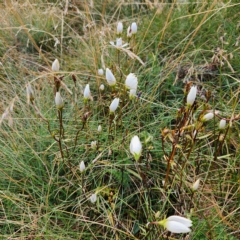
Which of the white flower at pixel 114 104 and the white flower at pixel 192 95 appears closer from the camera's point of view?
the white flower at pixel 192 95

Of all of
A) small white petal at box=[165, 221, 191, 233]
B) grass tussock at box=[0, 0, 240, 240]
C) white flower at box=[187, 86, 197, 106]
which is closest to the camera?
small white petal at box=[165, 221, 191, 233]

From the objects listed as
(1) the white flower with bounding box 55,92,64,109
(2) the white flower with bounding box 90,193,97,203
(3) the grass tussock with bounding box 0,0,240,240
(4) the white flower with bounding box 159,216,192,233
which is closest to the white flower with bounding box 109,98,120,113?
(3) the grass tussock with bounding box 0,0,240,240

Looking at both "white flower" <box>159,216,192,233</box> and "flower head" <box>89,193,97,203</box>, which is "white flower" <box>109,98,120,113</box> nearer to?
"flower head" <box>89,193,97,203</box>

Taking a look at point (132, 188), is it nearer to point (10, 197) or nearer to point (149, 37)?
point (10, 197)

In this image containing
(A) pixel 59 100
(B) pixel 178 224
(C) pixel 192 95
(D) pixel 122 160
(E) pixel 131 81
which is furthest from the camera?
(D) pixel 122 160

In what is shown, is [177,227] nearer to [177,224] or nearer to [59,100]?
[177,224]


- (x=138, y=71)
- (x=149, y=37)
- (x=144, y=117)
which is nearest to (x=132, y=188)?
(x=144, y=117)

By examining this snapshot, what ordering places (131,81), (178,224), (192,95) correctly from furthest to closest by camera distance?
(131,81), (192,95), (178,224)

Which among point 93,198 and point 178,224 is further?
point 93,198

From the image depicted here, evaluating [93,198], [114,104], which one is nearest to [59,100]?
[114,104]

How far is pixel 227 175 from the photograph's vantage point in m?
1.53

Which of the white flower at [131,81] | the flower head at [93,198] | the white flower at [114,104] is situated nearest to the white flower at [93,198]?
the flower head at [93,198]

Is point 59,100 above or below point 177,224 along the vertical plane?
above

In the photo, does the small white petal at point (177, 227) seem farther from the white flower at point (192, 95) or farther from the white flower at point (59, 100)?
the white flower at point (59, 100)
